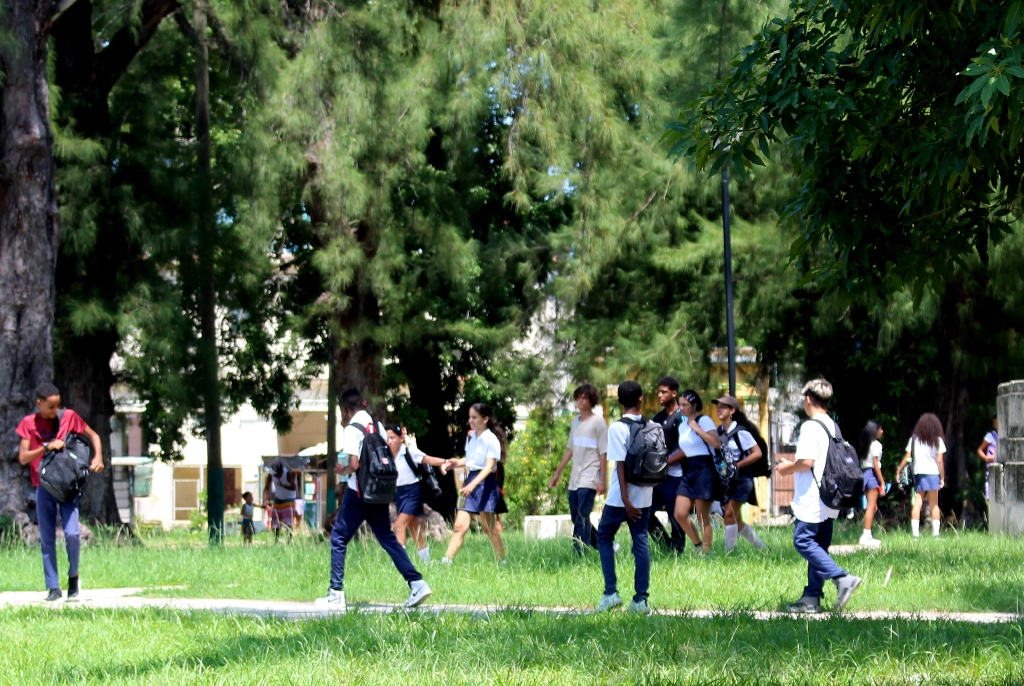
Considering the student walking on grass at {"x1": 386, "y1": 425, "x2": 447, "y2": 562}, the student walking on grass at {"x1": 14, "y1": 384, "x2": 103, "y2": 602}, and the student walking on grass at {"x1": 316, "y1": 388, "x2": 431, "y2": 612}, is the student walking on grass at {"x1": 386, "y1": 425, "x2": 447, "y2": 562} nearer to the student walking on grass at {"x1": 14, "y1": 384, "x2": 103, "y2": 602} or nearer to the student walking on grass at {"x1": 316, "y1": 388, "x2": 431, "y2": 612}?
the student walking on grass at {"x1": 316, "y1": 388, "x2": 431, "y2": 612}

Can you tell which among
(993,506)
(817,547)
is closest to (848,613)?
(817,547)

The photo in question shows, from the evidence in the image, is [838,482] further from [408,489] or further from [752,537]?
[408,489]

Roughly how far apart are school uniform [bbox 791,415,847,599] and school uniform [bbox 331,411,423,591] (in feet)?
9.17

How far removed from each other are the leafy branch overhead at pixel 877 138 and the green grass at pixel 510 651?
2.11m

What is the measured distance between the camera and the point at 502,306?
22641 mm

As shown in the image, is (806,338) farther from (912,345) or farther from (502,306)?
(502,306)

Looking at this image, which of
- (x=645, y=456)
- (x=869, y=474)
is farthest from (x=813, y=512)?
(x=869, y=474)

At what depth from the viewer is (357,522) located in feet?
31.4

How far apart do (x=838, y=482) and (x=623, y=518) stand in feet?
4.95

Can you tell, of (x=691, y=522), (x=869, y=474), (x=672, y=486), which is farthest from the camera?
(x=869, y=474)

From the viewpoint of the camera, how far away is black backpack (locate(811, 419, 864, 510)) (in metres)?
8.83

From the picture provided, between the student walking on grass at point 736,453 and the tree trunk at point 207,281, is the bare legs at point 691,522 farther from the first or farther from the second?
the tree trunk at point 207,281

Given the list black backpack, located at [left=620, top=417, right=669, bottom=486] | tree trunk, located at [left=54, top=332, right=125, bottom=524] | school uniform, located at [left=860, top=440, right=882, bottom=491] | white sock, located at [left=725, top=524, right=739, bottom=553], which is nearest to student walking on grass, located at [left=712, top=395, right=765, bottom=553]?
white sock, located at [left=725, top=524, right=739, bottom=553]

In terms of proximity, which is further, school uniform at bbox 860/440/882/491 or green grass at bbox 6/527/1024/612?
school uniform at bbox 860/440/882/491
